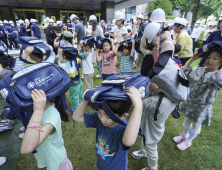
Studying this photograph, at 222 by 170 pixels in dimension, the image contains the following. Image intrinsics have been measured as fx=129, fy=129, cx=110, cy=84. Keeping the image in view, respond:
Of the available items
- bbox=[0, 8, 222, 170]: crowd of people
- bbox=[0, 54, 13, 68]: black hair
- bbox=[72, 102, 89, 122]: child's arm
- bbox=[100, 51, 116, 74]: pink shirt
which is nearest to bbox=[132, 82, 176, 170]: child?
bbox=[0, 8, 222, 170]: crowd of people

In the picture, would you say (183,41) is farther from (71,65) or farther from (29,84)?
(29,84)

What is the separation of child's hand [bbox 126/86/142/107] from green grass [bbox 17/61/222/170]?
5.45 ft

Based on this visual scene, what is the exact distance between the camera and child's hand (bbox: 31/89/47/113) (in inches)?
36.5

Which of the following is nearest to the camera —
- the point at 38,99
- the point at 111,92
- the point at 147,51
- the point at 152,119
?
the point at 111,92

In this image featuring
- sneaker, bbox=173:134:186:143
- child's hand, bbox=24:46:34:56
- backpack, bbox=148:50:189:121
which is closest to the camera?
backpack, bbox=148:50:189:121

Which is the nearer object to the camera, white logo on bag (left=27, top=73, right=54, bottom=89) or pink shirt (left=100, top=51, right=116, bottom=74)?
white logo on bag (left=27, top=73, right=54, bottom=89)

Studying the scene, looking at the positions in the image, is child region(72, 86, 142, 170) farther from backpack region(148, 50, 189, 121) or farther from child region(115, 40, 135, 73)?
child region(115, 40, 135, 73)

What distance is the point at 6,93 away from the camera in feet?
3.08

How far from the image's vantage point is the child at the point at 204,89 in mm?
1648

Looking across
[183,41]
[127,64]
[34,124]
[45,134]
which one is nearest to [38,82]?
[34,124]

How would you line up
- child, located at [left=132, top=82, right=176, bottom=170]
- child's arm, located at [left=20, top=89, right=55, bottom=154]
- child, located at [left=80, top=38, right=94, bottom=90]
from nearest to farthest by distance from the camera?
child's arm, located at [left=20, top=89, right=55, bottom=154]
child, located at [left=132, top=82, right=176, bottom=170]
child, located at [left=80, top=38, right=94, bottom=90]

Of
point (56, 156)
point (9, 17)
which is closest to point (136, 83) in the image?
point (56, 156)

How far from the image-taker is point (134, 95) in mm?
826

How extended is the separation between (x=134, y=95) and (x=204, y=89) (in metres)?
1.56
